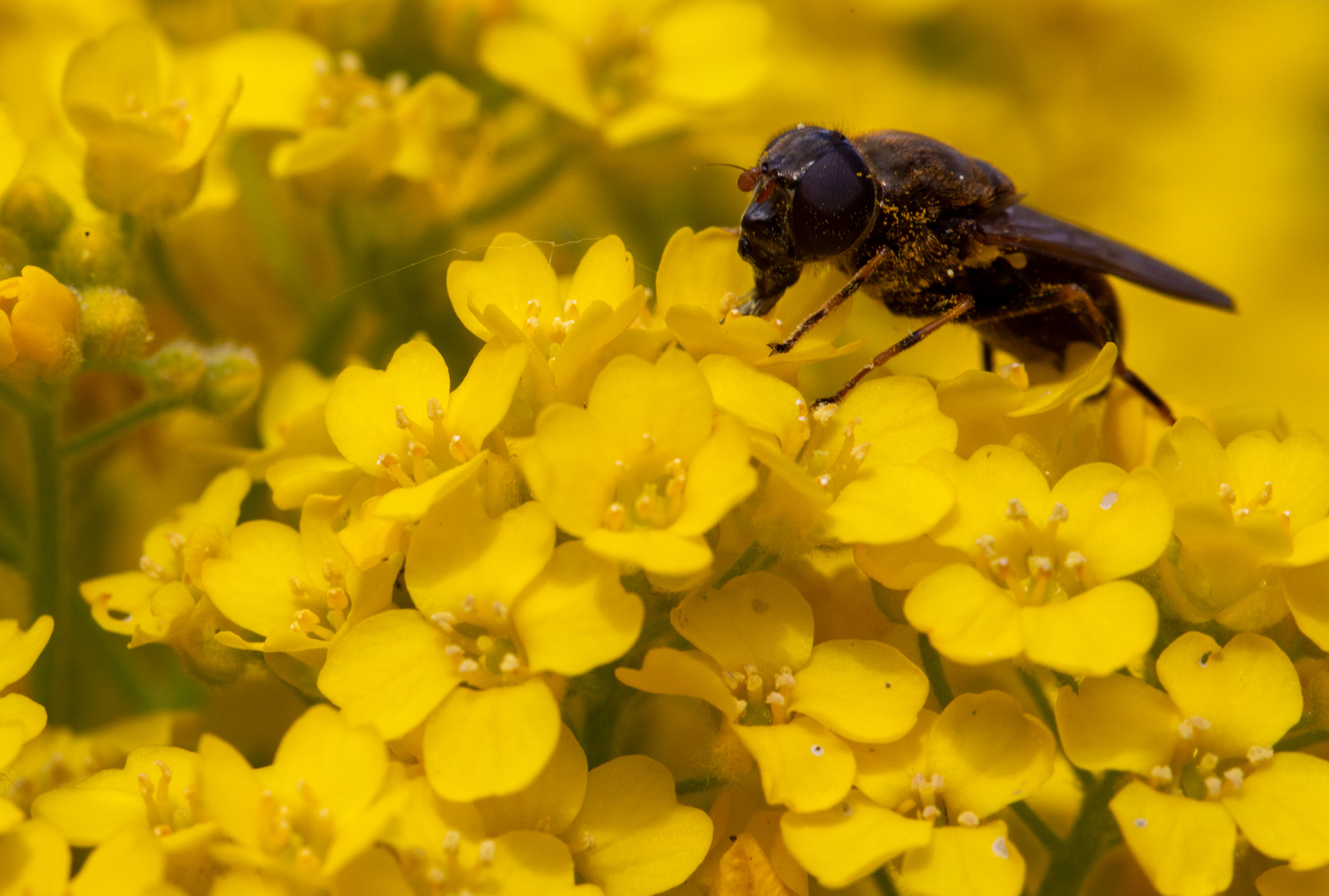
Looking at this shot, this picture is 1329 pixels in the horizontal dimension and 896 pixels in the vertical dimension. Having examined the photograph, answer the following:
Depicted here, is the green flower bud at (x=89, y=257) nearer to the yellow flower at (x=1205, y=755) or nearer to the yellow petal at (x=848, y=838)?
the yellow petal at (x=848, y=838)

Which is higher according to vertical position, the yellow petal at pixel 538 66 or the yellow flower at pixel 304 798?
the yellow petal at pixel 538 66

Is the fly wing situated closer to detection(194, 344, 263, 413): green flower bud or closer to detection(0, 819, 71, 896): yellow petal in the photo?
detection(194, 344, 263, 413): green flower bud

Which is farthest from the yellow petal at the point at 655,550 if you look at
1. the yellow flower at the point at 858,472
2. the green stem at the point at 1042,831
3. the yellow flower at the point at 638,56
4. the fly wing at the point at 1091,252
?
the yellow flower at the point at 638,56

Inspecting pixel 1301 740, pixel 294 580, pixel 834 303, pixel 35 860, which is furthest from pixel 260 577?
pixel 1301 740

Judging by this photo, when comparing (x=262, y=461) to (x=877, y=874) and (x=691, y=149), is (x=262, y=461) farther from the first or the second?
(x=691, y=149)

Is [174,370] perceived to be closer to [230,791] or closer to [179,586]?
[179,586]

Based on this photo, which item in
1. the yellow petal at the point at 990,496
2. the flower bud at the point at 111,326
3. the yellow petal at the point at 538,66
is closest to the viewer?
the yellow petal at the point at 990,496

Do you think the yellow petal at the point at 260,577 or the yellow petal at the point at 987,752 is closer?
the yellow petal at the point at 987,752
